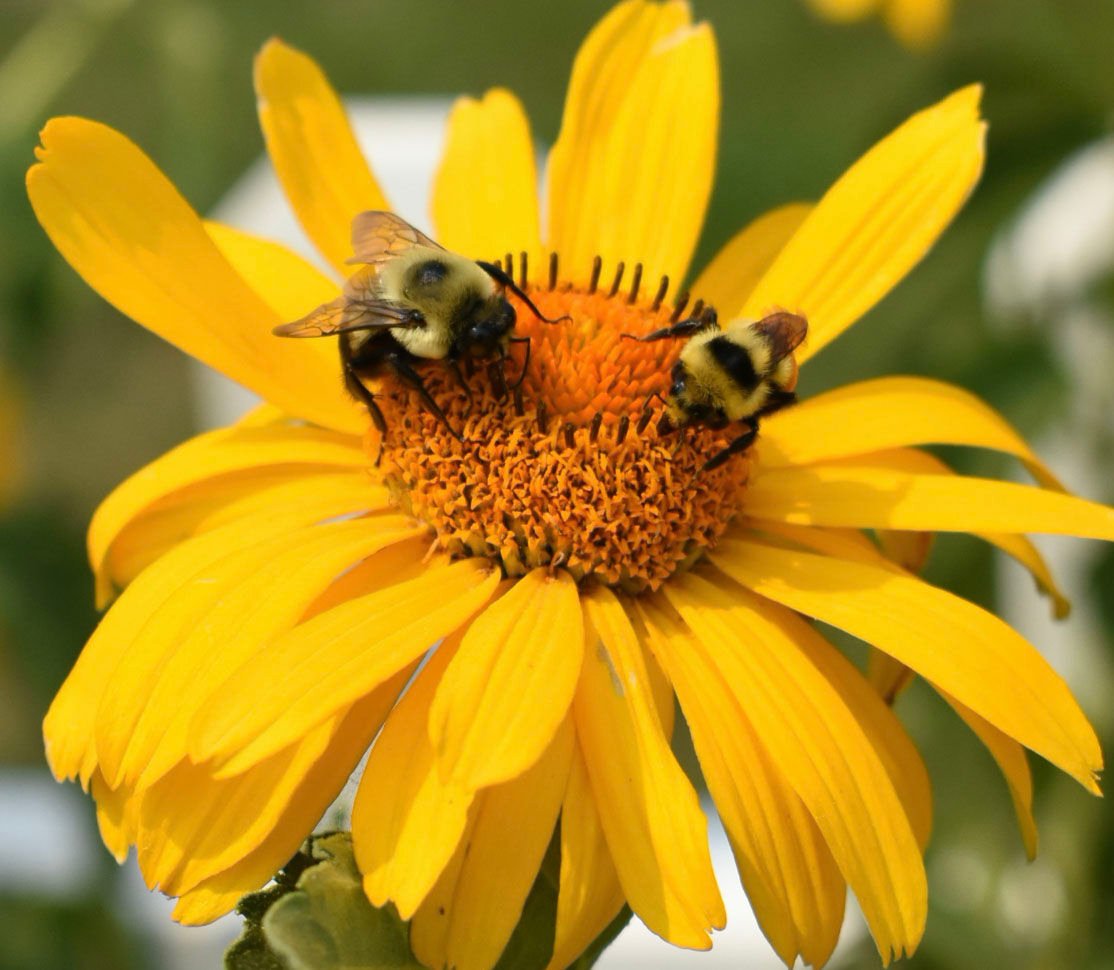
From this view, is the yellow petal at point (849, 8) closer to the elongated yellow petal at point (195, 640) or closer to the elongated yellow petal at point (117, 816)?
the elongated yellow petal at point (195, 640)

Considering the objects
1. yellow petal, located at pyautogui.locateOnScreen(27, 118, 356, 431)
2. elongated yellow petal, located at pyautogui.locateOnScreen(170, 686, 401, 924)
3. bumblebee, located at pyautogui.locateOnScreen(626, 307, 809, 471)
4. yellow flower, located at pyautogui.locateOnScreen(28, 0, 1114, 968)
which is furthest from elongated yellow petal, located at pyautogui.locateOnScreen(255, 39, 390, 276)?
elongated yellow petal, located at pyautogui.locateOnScreen(170, 686, 401, 924)

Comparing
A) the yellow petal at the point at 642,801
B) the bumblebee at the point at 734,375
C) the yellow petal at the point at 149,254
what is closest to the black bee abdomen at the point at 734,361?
the bumblebee at the point at 734,375

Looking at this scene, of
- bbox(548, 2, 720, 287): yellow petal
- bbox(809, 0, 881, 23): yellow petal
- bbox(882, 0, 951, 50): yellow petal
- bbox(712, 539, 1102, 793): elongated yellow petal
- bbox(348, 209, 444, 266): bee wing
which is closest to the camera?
bbox(712, 539, 1102, 793): elongated yellow petal

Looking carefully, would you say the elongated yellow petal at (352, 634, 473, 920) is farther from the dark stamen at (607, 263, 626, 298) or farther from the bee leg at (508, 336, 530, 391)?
the dark stamen at (607, 263, 626, 298)

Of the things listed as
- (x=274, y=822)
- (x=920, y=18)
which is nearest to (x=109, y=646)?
(x=274, y=822)

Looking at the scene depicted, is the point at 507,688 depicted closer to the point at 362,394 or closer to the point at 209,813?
the point at 209,813
